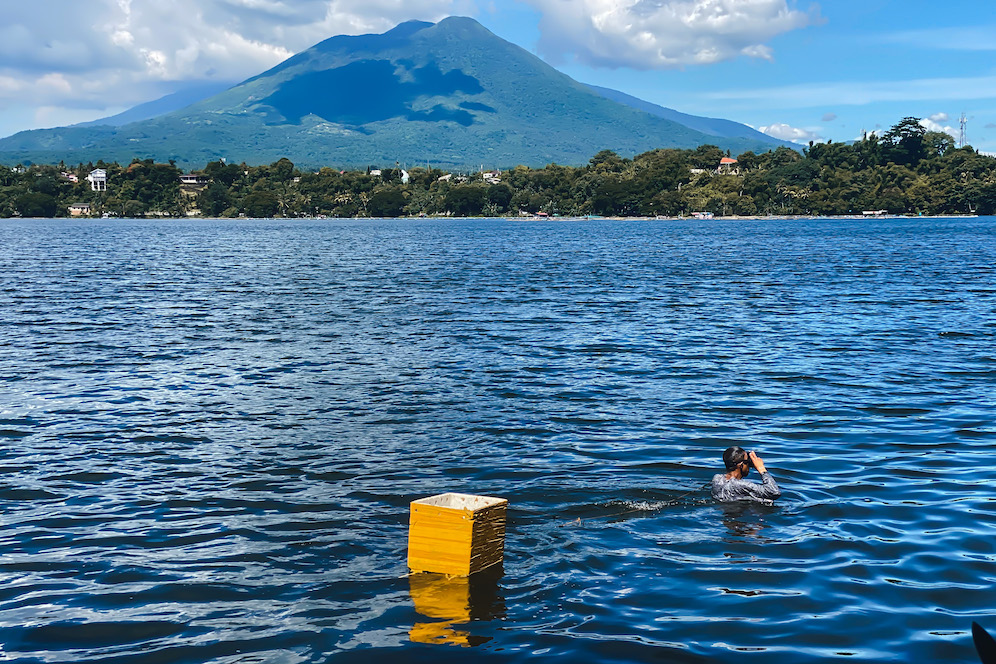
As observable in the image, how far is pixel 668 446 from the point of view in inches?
806

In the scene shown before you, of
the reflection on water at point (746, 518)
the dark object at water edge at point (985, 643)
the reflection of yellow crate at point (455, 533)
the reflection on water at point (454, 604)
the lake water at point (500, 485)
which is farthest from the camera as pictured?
the reflection on water at point (746, 518)

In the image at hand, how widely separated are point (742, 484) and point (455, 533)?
5.91 m

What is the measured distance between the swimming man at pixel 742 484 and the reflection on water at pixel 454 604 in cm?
500

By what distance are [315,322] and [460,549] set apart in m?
31.2

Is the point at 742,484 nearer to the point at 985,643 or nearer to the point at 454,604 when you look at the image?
the point at 454,604

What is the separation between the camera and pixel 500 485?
57.5 feet

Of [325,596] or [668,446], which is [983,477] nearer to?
[668,446]

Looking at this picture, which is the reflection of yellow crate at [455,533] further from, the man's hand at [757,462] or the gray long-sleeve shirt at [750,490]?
the man's hand at [757,462]

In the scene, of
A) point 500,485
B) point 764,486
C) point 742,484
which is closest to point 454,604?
point 500,485

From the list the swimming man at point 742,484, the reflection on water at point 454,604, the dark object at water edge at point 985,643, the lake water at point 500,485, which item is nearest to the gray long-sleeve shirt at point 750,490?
the swimming man at point 742,484

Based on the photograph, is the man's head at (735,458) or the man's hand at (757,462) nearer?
the man's hand at (757,462)

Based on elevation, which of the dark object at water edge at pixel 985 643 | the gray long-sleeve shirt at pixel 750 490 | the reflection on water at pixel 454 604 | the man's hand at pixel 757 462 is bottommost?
the reflection on water at pixel 454 604

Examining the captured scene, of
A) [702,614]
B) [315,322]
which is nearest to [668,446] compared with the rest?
[702,614]

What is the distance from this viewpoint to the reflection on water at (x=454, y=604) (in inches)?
443
